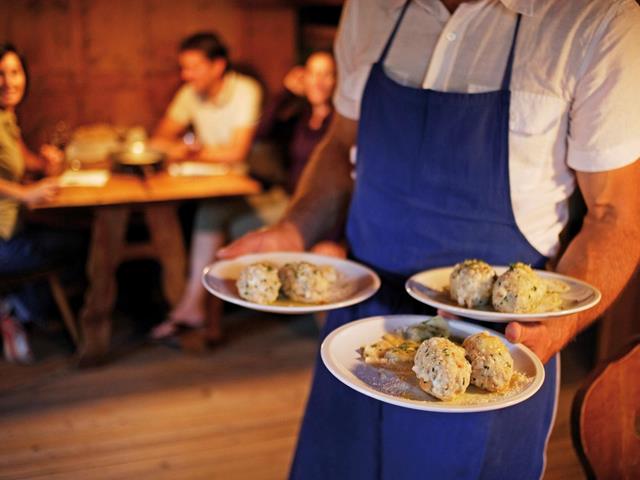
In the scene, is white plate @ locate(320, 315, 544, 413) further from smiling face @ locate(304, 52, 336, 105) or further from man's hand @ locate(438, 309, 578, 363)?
smiling face @ locate(304, 52, 336, 105)

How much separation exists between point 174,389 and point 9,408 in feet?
2.16

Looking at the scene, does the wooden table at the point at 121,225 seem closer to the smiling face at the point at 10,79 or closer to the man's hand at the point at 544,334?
the smiling face at the point at 10,79

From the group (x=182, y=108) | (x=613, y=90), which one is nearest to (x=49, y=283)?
(x=182, y=108)

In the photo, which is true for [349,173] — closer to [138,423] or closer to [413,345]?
[413,345]

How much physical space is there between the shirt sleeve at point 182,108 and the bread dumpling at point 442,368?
12.0 ft

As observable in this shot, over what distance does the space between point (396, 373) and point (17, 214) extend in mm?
2522

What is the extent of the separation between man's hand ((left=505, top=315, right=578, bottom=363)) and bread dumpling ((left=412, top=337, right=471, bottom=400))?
0.28 feet

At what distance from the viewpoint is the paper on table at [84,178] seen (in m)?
3.46

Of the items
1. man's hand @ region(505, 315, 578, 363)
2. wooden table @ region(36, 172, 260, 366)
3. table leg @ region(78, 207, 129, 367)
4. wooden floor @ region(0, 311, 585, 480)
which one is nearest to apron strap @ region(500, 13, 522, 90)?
man's hand @ region(505, 315, 578, 363)

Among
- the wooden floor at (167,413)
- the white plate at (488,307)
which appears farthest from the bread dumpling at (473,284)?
the wooden floor at (167,413)

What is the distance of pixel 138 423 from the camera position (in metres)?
2.98

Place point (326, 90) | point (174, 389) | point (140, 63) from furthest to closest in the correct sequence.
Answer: point (140, 63) < point (326, 90) < point (174, 389)

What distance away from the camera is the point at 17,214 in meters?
3.26

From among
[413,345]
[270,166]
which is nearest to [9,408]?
[270,166]
